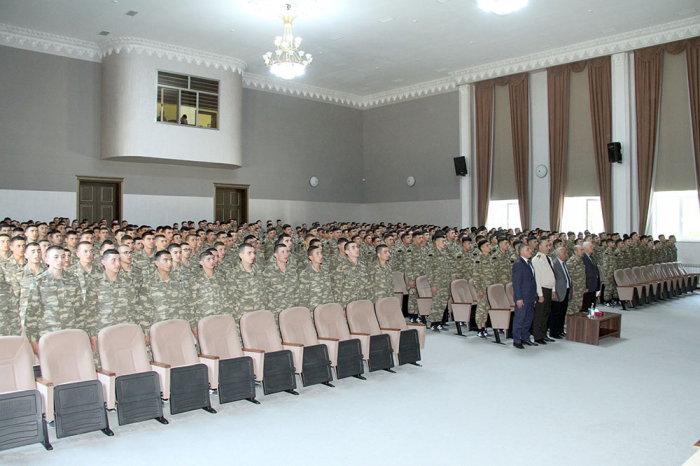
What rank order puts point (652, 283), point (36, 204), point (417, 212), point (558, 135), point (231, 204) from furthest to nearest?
point (417, 212) < point (231, 204) < point (558, 135) < point (36, 204) < point (652, 283)

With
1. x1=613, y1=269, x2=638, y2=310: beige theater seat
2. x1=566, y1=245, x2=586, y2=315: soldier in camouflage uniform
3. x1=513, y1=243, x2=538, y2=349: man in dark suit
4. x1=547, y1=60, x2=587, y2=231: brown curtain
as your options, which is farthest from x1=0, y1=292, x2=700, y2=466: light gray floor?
x1=547, y1=60, x2=587, y2=231: brown curtain

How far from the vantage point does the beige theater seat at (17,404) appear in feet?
11.9

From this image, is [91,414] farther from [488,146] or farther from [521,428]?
[488,146]

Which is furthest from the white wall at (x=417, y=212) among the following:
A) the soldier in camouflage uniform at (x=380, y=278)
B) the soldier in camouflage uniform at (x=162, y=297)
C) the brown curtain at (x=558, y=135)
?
the soldier in camouflage uniform at (x=162, y=297)

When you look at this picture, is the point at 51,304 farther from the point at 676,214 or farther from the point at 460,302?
the point at 676,214

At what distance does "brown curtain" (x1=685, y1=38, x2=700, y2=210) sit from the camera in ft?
41.2

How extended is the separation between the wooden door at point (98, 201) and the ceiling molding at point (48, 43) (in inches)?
124

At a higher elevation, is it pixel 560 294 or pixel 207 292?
pixel 207 292

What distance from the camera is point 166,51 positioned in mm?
13266

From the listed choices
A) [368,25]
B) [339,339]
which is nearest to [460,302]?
[339,339]

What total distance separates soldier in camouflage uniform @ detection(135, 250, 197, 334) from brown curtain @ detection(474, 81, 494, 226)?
40.6ft

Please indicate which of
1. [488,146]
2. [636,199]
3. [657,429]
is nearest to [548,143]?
[488,146]

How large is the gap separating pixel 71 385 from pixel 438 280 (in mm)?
5556

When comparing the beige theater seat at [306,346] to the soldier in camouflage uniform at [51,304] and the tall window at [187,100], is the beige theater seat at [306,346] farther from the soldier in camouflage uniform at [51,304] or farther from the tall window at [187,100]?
the tall window at [187,100]
